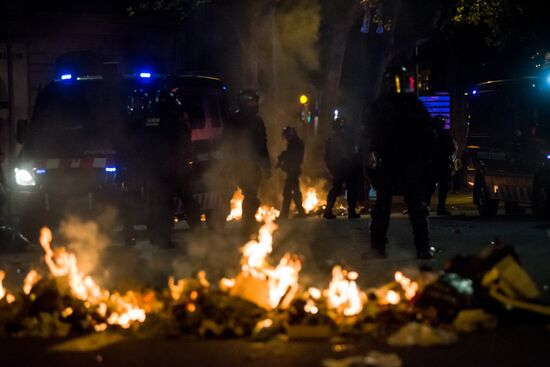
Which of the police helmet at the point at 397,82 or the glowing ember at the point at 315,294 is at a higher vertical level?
the police helmet at the point at 397,82

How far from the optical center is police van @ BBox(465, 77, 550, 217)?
53.4 ft

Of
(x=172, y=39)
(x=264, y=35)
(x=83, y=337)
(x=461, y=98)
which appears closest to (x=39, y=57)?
(x=172, y=39)

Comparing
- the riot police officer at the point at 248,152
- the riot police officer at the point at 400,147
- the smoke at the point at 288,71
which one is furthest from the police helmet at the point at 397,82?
the smoke at the point at 288,71

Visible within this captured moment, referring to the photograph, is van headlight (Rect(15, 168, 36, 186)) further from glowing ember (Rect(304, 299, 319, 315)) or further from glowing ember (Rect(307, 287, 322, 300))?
glowing ember (Rect(304, 299, 319, 315))

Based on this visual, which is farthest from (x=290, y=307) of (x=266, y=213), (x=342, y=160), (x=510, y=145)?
(x=266, y=213)

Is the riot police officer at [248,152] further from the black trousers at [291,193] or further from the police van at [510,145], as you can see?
Result: the police van at [510,145]

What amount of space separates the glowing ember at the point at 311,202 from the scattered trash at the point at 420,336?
13.1 m

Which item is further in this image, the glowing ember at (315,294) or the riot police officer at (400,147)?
the riot police officer at (400,147)

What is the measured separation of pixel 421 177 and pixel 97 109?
4845 millimetres

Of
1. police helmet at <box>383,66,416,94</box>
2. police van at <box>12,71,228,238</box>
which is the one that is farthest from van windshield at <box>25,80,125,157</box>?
police helmet at <box>383,66,416,94</box>

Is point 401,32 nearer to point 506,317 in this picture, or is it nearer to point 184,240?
point 184,240

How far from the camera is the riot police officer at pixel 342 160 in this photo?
17.5 meters

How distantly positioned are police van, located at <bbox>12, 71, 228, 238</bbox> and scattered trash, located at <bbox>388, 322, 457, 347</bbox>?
20.9 feet

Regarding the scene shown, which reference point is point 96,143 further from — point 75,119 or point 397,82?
point 397,82
